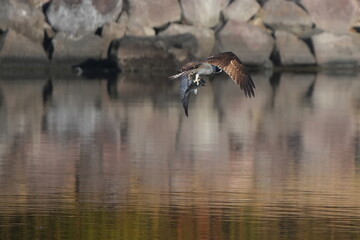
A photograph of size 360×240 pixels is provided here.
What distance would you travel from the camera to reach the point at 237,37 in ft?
98.3

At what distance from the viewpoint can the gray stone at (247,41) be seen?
29.9 m

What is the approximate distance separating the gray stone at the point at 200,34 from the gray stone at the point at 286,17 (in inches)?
62.0

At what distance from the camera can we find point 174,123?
18391 millimetres

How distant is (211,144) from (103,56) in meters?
13.9

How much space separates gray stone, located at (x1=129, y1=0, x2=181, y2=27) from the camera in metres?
30.3

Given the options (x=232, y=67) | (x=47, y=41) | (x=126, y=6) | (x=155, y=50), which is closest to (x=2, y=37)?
(x=47, y=41)

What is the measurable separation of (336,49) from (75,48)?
5.79m

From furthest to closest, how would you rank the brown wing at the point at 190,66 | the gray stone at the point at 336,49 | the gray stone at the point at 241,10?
the gray stone at the point at 241,10
the gray stone at the point at 336,49
the brown wing at the point at 190,66

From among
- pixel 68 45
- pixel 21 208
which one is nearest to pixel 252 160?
pixel 21 208

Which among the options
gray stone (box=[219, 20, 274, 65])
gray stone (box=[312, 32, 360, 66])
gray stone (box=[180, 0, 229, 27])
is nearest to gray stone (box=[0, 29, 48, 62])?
gray stone (box=[180, 0, 229, 27])

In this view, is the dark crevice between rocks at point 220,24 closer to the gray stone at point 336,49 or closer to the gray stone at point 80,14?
the gray stone at point 336,49

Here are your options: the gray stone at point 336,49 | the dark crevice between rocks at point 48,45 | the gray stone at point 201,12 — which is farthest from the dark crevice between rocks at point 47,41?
the gray stone at point 336,49

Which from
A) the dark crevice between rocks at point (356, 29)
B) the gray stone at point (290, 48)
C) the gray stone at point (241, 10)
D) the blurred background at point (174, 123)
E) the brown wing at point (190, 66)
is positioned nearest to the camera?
the blurred background at point (174, 123)

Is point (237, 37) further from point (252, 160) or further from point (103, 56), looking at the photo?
point (252, 160)
